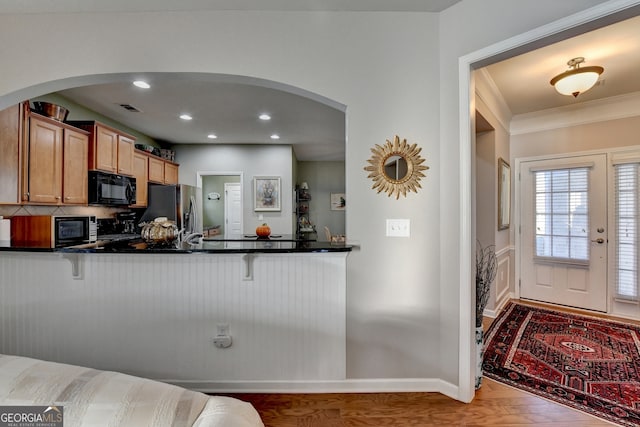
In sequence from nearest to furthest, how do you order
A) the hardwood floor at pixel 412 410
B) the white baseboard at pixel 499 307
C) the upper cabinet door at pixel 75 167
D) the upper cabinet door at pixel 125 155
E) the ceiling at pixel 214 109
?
the hardwood floor at pixel 412 410 < the ceiling at pixel 214 109 < the upper cabinet door at pixel 75 167 < the white baseboard at pixel 499 307 < the upper cabinet door at pixel 125 155

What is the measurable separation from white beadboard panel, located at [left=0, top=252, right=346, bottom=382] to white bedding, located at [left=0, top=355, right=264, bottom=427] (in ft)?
4.07

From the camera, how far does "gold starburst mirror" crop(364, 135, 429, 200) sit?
2.01m

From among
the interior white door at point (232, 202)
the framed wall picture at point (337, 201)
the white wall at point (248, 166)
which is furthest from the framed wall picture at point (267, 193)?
the framed wall picture at point (337, 201)

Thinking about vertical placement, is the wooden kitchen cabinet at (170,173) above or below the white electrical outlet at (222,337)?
above

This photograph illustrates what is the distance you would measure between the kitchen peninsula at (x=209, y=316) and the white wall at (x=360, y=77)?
234 millimetres

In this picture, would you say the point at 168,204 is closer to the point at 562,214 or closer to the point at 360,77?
the point at 360,77

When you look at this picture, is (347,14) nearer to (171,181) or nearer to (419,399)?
(419,399)

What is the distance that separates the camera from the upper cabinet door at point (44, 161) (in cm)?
279

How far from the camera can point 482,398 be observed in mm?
1957

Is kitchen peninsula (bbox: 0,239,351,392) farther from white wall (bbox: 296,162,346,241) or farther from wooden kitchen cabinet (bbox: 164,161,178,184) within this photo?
white wall (bbox: 296,162,346,241)

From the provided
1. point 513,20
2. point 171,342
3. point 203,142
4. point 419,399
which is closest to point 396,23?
point 513,20

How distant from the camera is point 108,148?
148 inches

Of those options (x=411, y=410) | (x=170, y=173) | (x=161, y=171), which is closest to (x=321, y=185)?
(x=170, y=173)

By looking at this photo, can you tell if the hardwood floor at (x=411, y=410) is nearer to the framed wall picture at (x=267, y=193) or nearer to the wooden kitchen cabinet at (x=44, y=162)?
the wooden kitchen cabinet at (x=44, y=162)
